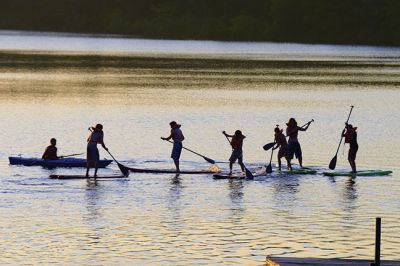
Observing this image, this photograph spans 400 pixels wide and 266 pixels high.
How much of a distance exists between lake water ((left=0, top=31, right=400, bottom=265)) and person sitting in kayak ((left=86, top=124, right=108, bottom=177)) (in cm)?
79

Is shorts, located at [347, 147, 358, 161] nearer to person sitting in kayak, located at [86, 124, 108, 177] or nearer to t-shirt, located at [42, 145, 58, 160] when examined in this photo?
person sitting in kayak, located at [86, 124, 108, 177]

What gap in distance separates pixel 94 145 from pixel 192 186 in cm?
335

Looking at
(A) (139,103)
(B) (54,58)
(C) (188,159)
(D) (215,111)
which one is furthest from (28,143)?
(B) (54,58)

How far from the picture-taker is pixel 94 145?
1558 inches

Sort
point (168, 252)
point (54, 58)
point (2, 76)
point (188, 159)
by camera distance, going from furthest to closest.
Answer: point (54, 58), point (2, 76), point (188, 159), point (168, 252)

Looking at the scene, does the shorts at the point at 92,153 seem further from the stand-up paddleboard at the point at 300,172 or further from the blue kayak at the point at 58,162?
the stand-up paddleboard at the point at 300,172

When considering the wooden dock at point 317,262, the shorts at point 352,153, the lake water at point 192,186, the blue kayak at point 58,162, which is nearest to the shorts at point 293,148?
the lake water at point 192,186

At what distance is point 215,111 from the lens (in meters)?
74.6

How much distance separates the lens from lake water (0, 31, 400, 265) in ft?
95.2

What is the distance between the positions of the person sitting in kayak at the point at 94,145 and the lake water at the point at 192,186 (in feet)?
2.58

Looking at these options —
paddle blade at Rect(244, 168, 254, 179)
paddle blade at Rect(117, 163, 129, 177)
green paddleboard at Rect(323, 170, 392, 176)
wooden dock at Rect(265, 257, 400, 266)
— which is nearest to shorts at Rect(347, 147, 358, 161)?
green paddleboard at Rect(323, 170, 392, 176)

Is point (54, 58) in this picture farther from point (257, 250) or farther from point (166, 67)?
point (257, 250)

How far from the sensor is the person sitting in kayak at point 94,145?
39.1 meters

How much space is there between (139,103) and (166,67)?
192 ft
